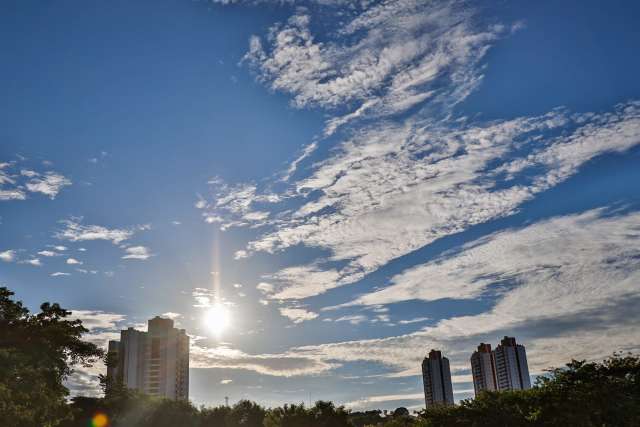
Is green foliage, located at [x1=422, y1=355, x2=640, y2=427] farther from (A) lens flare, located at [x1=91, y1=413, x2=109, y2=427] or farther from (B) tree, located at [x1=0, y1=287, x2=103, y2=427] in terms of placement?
(A) lens flare, located at [x1=91, y1=413, x2=109, y2=427]

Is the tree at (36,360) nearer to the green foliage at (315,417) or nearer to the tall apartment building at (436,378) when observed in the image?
the green foliage at (315,417)

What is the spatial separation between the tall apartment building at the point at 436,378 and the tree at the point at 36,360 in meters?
118

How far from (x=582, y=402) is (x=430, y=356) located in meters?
124

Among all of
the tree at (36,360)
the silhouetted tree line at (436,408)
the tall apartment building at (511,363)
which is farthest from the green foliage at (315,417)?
the tall apartment building at (511,363)

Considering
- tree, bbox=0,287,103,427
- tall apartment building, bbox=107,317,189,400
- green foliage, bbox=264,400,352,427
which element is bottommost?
green foliage, bbox=264,400,352,427

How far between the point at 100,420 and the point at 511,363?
104936mm

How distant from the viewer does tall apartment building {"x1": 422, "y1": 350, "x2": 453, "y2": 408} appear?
139913 mm

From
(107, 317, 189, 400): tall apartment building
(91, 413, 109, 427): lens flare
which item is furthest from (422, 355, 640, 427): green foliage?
(107, 317, 189, 400): tall apartment building

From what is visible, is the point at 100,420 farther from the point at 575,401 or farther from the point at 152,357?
the point at 152,357

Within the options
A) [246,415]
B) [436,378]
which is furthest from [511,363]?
[246,415]

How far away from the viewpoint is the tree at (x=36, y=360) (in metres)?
25.4

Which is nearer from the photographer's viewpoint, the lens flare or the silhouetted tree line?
the silhouetted tree line

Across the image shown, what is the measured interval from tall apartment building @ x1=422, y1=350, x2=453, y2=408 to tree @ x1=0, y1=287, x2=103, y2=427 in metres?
118

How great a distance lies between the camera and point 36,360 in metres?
29.4
